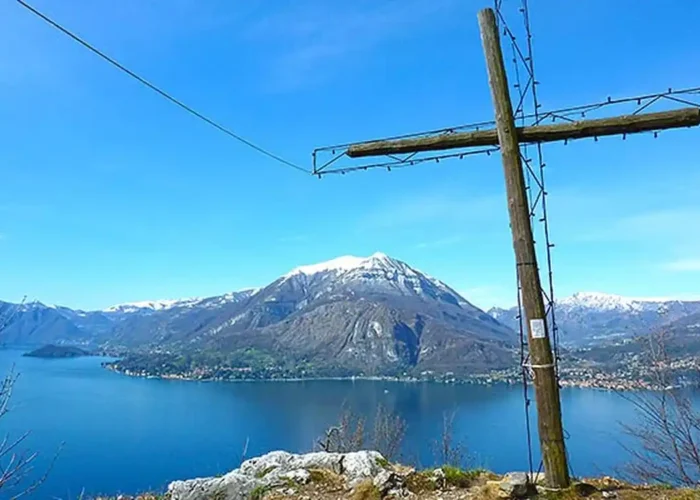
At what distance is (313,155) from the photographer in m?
6.41

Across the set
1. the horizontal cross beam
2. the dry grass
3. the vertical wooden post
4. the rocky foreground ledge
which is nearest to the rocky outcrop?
the rocky foreground ledge

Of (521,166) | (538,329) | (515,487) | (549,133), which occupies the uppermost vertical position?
(549,133)

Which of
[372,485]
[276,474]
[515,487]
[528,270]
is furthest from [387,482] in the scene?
[528,270]

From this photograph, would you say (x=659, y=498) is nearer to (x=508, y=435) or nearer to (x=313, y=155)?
(x=313, y=155)

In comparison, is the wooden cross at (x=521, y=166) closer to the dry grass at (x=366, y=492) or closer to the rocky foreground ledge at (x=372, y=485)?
the rocky foreground ledge at (x=372, y=485)

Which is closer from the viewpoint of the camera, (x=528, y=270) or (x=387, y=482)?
(x=528, y=270)

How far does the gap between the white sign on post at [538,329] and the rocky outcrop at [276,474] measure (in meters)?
2.53

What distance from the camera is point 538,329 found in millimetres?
5117

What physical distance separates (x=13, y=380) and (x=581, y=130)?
19.9 ft

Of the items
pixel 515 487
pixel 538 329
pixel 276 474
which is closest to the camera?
pixel 515 487

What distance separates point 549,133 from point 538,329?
80.4 inches

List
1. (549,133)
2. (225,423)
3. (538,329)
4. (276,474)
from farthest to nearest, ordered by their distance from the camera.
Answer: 1. (225,423)
2. (276,474)
3. (549,133)
4. (538,329)

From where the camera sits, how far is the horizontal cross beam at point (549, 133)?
15.8 ft

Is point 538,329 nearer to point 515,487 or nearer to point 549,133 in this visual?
point 515,487
